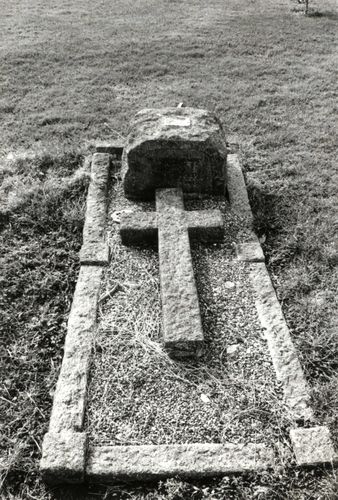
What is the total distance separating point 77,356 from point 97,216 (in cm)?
167

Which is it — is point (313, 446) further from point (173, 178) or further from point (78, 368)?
point (173, 178)

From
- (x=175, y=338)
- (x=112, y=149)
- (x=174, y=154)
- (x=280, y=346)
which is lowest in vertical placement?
(x=280, y=346)

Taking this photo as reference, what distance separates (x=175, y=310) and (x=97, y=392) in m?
0.79

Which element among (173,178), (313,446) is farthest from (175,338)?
(173,178)

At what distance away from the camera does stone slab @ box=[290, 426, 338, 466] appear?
2730 mm

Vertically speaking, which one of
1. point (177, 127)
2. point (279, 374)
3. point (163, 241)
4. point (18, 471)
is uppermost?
point (177, 127)

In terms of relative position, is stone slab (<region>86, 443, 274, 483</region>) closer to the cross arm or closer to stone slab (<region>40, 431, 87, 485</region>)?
stone slab (<region>40, 431, 87, 485</region>)

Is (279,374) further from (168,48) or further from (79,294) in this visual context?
(168,48)

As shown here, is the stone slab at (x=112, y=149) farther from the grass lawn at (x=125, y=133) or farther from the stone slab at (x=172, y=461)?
the stone slab at (x=172, y=461)

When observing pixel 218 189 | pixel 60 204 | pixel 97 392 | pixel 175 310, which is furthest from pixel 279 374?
pixel 60 204

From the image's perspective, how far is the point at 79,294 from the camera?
12.5 ft

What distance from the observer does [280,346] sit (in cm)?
340

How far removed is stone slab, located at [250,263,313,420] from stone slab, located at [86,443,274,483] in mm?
401

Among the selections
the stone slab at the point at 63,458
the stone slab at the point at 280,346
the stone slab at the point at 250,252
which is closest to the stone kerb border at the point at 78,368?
the stone slab at the point at 63,458
